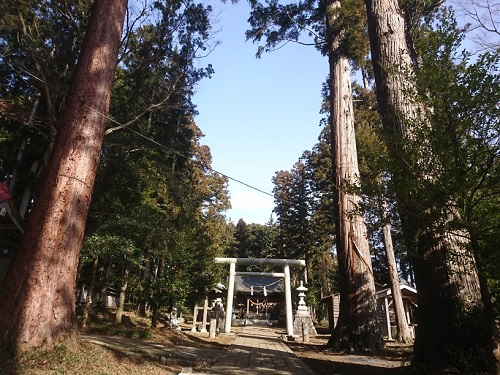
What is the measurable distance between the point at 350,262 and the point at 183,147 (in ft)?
40.9

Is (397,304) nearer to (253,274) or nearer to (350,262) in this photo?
(253,274)

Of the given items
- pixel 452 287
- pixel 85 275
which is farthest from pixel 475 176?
pixel 85 275

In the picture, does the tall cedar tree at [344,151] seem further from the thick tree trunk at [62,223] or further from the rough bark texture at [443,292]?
the thick tree trunk at [62,223]

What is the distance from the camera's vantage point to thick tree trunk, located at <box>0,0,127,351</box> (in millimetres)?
3932

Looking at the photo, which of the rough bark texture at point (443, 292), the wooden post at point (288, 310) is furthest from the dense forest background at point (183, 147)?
the wooden post at point (288, 310)

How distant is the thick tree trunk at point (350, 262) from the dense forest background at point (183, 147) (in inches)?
18.0

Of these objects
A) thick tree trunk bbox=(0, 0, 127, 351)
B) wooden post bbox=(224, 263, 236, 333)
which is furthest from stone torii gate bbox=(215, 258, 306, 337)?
thick tree trunk bbox=(0, 0, 127, 351)

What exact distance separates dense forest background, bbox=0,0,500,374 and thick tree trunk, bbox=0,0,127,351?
416 millimetres

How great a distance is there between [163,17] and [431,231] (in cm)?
1006

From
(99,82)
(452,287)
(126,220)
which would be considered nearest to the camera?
(452,287)

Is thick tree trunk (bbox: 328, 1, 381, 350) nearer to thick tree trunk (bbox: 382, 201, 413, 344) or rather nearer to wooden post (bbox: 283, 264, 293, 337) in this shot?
thick tree trunk (bbox: 382, 201, 413, 344)

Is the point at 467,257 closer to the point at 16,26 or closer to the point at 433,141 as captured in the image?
the point at 433,141

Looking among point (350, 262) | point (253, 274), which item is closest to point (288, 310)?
point (253, 274)

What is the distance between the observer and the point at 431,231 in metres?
4.36
